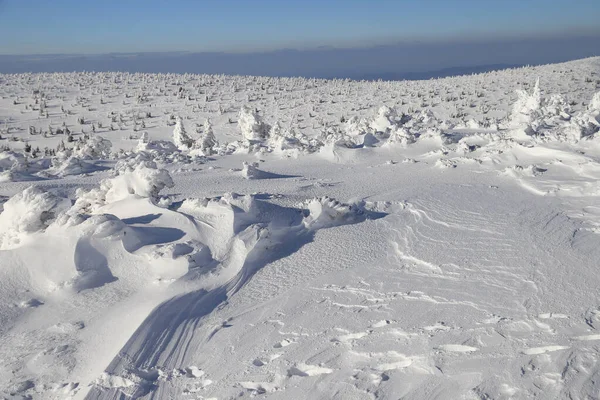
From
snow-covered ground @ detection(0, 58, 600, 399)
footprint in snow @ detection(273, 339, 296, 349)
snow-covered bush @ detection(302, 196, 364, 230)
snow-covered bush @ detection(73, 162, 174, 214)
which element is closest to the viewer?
snow-covered ground @ detection(0, 58, 600, 399)

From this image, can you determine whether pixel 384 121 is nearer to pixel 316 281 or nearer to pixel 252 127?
pixel 252 127

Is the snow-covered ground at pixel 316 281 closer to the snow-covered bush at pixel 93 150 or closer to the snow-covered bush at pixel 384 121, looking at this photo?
the snow-covered bush at pixel 93 150

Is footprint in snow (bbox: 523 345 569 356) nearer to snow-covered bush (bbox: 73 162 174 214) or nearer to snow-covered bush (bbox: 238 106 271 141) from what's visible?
snow-covered bush (bbox: 73 162 174 214)

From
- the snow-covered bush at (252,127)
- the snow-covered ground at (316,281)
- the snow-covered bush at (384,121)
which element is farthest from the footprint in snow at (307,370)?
the snow-covered bush at (252,127)

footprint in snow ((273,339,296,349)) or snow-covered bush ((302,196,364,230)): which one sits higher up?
snow-covered bush ((302,196,364,230))

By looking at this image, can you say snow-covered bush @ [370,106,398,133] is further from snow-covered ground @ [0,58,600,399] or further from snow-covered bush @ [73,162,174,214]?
snow-covered bush @ [73,162,174,214]

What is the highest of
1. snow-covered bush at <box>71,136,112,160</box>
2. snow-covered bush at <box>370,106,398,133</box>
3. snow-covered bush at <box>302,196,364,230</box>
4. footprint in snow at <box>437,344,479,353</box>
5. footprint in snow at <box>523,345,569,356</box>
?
snow-covered bush at <box>370,106,398,133</box>

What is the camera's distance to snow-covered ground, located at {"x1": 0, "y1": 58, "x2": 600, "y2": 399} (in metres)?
2.61

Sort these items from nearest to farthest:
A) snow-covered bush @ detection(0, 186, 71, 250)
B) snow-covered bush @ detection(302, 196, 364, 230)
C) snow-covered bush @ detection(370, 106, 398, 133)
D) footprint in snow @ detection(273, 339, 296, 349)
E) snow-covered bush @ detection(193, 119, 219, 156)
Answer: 1. footprint in snow @ detection(273, 339, 296, 349)
2. snow-covered bush @ detection(0, 186, 71, 250)
3. snow-covered bush @ detection(302, 196, 364, 230)
4. snow-covered bush @ detection(193, 119, 219, 156)
5. snow-covered bush @ detection(370, 106, 398, 133)

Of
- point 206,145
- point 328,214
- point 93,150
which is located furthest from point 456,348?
point 93,150

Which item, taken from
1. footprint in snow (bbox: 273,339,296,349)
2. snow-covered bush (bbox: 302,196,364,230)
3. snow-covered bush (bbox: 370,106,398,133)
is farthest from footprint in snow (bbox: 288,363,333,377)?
snow-covered bush (bbox: 370,106,398,133)

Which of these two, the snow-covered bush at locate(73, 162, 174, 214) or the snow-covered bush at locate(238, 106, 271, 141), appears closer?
the snow-covered bush at locate(73, 162, 174, 214)

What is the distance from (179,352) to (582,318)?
95.1 inches

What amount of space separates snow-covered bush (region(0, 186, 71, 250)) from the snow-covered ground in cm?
2
